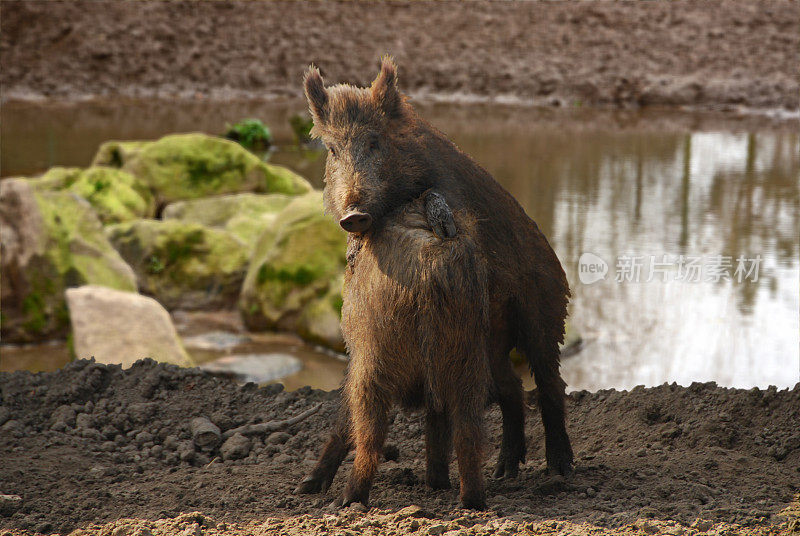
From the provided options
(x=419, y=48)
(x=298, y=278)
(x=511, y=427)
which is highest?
(x=419, y=48)

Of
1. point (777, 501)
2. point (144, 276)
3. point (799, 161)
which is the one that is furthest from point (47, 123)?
point (777, 501)

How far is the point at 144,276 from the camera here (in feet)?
28.0

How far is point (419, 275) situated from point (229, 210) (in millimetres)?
7113

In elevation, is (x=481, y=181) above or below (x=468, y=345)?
above

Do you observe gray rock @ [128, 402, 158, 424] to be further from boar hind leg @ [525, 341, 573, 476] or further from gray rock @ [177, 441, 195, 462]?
boar hind leg @ [525, 341, 573, 476]

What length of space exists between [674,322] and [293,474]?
14.4 feet

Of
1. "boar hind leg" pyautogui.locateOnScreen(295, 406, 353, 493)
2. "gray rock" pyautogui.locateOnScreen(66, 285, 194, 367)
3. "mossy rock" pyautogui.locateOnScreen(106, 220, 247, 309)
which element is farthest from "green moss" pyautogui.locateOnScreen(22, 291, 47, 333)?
"boar hind leg" pyautogui.locateOnScreen(295, 406, 353, 493)

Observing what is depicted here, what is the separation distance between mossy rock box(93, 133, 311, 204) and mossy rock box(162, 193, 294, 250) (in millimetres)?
640

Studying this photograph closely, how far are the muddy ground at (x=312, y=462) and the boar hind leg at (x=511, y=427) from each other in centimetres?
9

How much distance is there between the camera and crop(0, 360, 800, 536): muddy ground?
10.9 feet

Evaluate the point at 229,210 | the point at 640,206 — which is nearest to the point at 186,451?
the point at 229,210

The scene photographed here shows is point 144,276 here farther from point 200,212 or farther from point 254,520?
point 254,520

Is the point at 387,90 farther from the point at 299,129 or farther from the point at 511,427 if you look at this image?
the point at 299,129

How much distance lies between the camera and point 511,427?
12.9 feet
